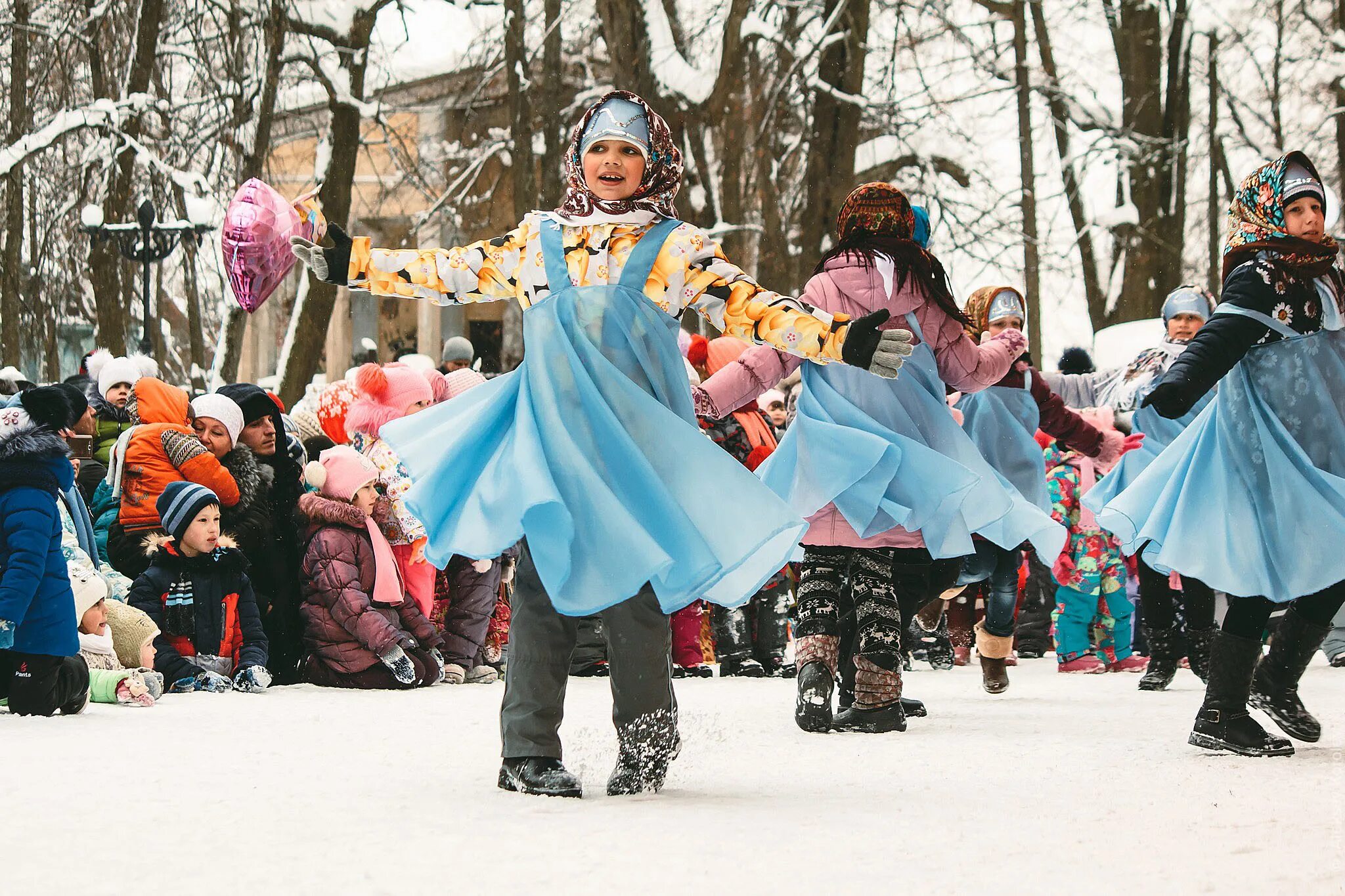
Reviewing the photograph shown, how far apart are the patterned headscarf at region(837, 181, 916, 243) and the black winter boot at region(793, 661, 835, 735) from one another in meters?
1.60

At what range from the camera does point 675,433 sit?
472 cm

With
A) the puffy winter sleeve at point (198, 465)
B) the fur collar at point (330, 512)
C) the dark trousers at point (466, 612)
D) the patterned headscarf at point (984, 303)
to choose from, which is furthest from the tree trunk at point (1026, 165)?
the puffy winter sleeve at point (198, 465)

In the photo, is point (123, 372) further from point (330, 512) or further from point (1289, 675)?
point (1289, 675)

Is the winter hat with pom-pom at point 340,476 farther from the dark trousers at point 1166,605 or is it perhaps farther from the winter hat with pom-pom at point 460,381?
the dark trousers at point 1166,605

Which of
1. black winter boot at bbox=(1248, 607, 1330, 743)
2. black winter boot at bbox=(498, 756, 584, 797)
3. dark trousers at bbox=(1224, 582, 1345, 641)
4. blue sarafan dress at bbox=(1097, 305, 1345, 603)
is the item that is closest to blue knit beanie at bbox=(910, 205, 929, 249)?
blue sarafan dress at bbox=(1097, 305, 1345, 603)

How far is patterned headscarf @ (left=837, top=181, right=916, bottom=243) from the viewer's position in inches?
264

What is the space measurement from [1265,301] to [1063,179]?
633 inches

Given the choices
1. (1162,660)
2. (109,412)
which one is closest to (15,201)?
(109,412)

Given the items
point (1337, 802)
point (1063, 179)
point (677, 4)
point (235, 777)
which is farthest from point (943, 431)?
point (1063, 179)

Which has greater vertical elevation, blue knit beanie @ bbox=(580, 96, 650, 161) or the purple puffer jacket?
blue knit beanie @ bbox=(580, 96, 650, 161)

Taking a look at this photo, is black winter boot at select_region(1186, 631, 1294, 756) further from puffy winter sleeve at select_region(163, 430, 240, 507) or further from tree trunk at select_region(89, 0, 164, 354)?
tree trunk at select_region(89, 0, 164, 354)

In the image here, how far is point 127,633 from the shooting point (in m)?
7.57

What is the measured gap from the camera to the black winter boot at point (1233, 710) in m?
5.43

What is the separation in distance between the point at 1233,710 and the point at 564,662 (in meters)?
2.13
